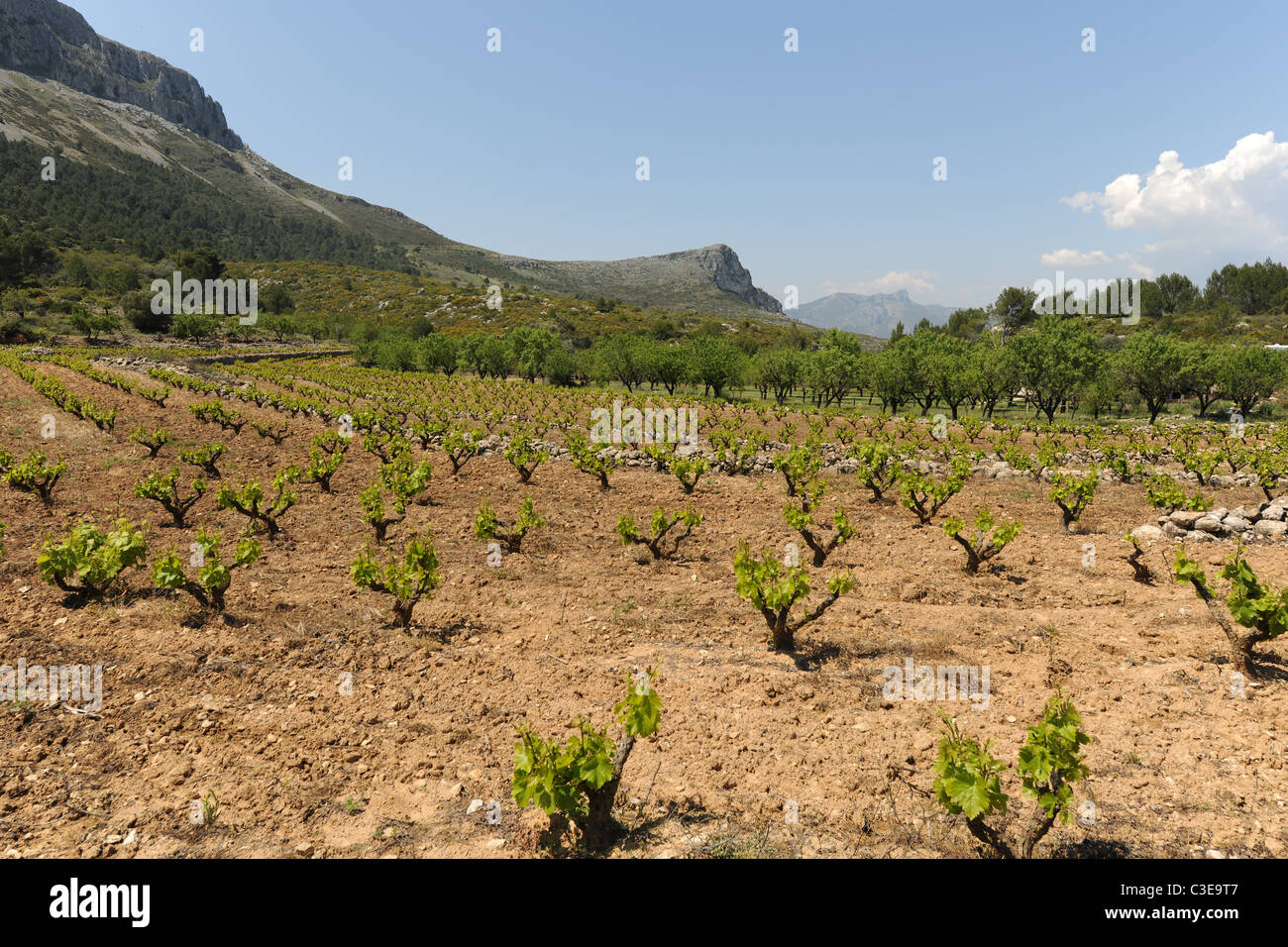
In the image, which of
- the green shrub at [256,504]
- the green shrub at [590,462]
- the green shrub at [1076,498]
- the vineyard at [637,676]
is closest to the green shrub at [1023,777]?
the vineyard at [637,676]

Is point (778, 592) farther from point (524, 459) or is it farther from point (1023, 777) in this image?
point (524, 459)

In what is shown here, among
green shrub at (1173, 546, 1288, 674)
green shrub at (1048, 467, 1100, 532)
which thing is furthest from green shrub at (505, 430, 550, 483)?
green shrub at (1173, 546, 1288, 674)

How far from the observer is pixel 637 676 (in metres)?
8.25

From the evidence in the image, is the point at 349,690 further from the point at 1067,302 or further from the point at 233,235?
the point at 233,235

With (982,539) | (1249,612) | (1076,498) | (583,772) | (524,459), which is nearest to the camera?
(583,772)

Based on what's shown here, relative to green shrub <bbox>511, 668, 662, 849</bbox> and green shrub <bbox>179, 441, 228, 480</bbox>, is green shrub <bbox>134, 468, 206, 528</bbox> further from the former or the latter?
green shrub <bbox>511, 668, 662, 849</bbox>

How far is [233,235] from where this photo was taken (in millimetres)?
182375

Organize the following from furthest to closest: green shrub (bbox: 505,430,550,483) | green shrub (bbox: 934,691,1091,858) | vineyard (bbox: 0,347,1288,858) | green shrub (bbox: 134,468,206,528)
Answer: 1. green shrub (bbox: 505,430,550,483)
2. green shrub (bbox: 134,468,206,528)
3. vineyard (bbox: 0,347,1288,858)
4. green shrub (bbox: 934,691,1091,858)

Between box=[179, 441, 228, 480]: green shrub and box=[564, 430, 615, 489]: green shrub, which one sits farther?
box=[564, 430, 615, 489]: green shrub

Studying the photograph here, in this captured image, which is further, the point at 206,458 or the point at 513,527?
the point at 206,458

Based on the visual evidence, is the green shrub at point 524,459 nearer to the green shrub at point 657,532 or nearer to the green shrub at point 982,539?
the green shrub at point 657,532

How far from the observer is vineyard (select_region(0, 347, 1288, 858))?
215 inches

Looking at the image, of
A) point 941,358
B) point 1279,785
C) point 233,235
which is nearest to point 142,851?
point 1279,785

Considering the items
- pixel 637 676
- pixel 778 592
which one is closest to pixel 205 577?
pixel 637 676
